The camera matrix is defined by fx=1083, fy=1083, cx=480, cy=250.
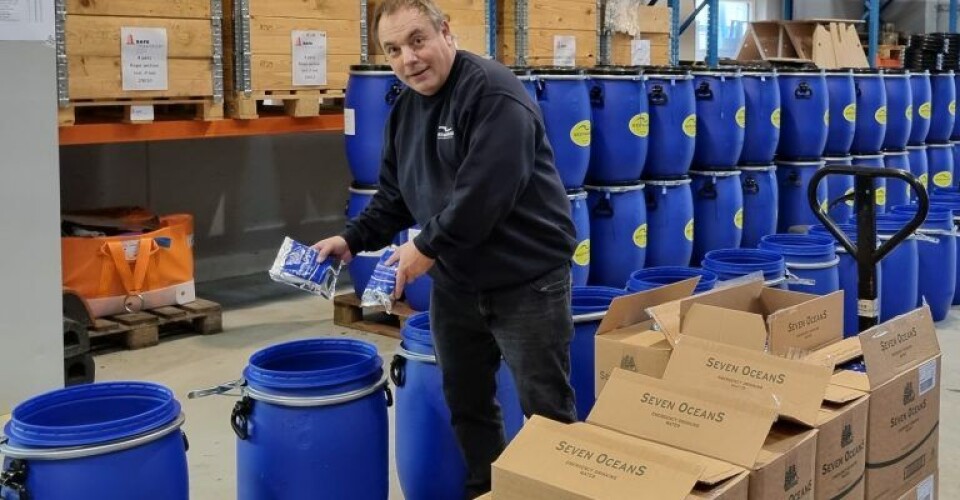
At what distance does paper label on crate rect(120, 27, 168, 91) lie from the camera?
5.53 metres

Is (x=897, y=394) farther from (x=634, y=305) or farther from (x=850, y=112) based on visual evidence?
(x=850, y=112)

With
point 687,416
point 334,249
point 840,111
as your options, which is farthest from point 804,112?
point 687,416

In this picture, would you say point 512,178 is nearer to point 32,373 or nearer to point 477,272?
point 477,272

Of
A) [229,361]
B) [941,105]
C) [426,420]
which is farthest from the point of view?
[941,105]

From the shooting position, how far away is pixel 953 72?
902cm

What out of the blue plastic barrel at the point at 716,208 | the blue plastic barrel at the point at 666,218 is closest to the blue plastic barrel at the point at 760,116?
the blue plastic barrel at the point at 716,208

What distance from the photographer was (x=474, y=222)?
2617 mm

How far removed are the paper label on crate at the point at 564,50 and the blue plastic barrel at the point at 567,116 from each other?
193cm

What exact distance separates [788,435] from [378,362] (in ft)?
4.05

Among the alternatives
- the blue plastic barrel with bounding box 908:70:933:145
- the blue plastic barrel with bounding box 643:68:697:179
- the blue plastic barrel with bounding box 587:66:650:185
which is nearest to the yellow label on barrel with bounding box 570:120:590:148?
the blue plastic barrel with bounding box 587:66:650:185

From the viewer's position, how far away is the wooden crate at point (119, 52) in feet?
17.6

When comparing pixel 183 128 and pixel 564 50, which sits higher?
pixel 564 50

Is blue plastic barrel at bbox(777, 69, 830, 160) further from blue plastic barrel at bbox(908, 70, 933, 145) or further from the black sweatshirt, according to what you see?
the black sweatshirt

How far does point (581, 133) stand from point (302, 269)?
10.4ft
